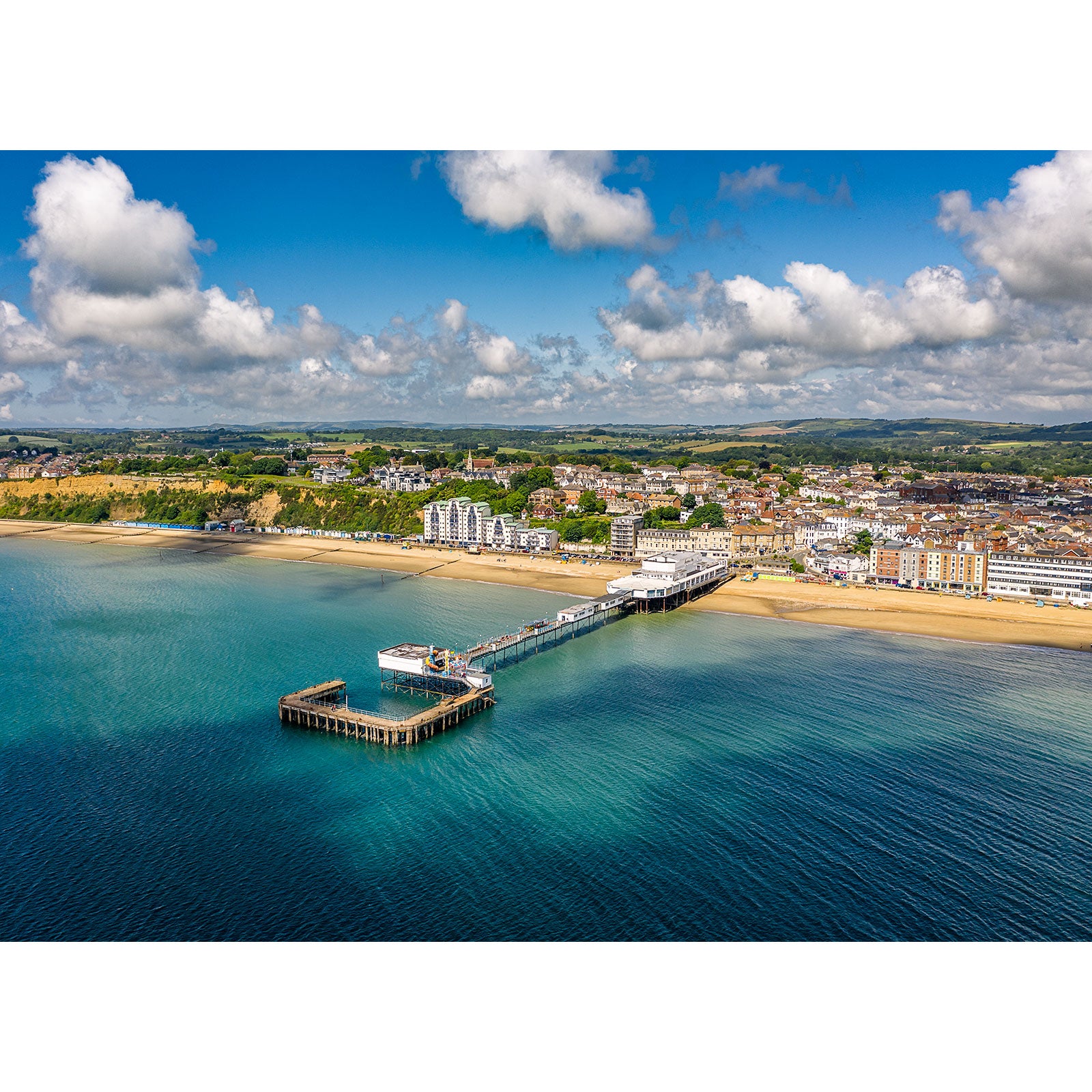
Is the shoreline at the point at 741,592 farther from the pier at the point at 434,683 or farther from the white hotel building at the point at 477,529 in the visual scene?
the pier at the point at 434,683

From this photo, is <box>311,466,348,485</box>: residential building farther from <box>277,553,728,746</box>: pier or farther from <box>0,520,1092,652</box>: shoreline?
<box>277,553,728,746</box>: pier

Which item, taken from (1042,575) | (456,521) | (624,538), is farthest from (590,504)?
(1042,575)

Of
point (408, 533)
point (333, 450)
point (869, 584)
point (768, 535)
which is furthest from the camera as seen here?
point (333, 450)

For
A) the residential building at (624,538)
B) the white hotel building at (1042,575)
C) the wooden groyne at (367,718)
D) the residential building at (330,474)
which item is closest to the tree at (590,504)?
the residential building at (624,538)

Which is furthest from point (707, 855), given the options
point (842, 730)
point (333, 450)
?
point (333, 450)

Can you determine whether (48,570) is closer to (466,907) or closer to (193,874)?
(193,874)

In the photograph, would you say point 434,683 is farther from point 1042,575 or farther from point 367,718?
point 1042,575
